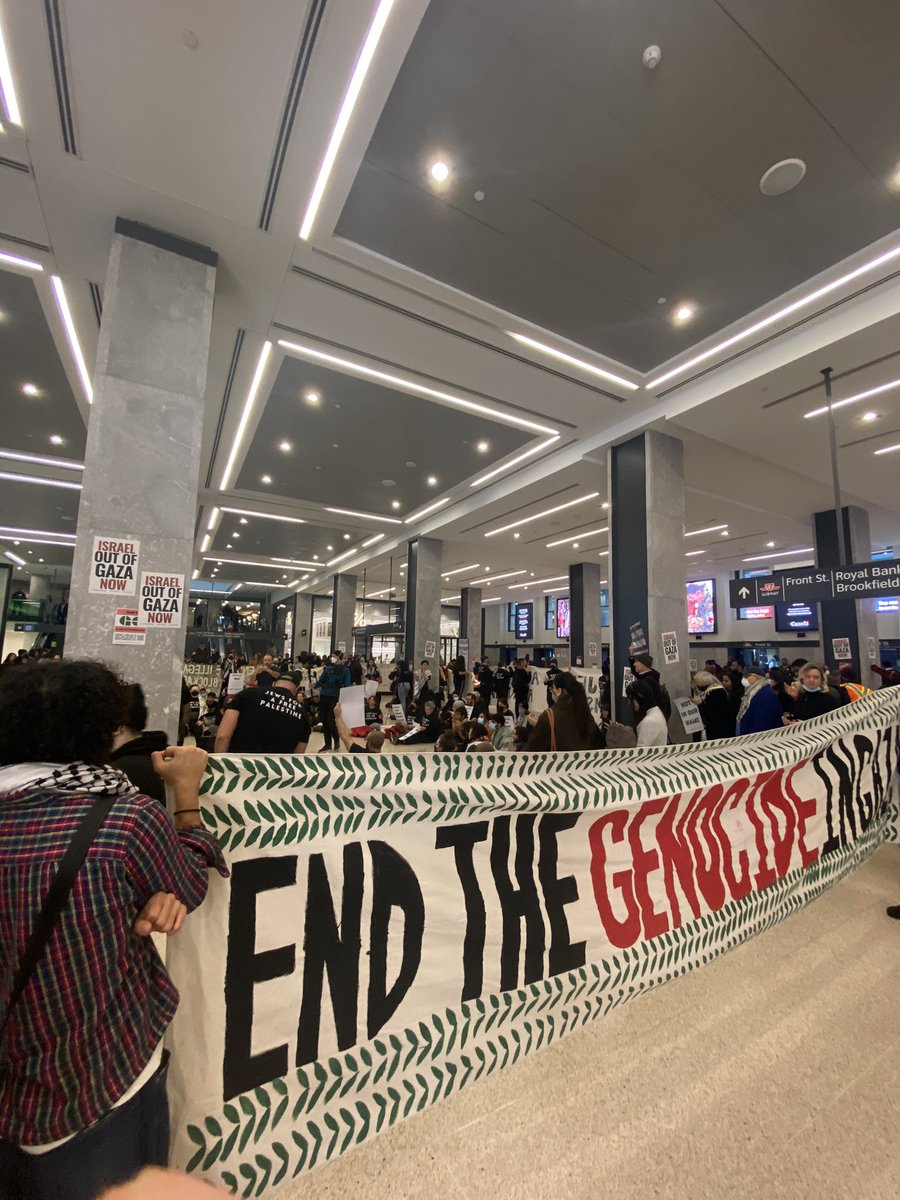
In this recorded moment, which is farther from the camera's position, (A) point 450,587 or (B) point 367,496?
(A) point 450,587

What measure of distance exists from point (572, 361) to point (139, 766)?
17.1 ft

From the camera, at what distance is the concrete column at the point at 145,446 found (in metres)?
3.05

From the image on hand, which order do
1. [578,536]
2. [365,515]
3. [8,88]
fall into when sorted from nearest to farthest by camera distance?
[8,88], [365,515], [578,536]

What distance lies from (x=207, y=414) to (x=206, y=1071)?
7.07 metres

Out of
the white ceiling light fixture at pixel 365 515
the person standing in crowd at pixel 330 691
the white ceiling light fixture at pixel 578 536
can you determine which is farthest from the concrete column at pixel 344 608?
the person standing in crowd at pixel 330 691

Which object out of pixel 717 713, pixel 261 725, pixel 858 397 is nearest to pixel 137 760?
pixel 261 725

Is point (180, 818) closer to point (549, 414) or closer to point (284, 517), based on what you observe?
point (549, 414)

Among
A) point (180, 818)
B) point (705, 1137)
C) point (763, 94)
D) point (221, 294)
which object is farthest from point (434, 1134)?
point (221, 294)

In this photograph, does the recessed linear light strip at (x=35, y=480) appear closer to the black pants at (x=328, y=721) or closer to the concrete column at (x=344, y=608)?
the black pants at (x=328, y=721)

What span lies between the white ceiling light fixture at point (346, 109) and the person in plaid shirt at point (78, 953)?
131 inches

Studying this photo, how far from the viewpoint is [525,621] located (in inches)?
992

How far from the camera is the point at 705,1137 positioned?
161 centimetres

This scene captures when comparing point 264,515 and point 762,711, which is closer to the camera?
point 762,711

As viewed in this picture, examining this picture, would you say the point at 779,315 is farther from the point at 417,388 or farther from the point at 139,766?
the point at 139,766
